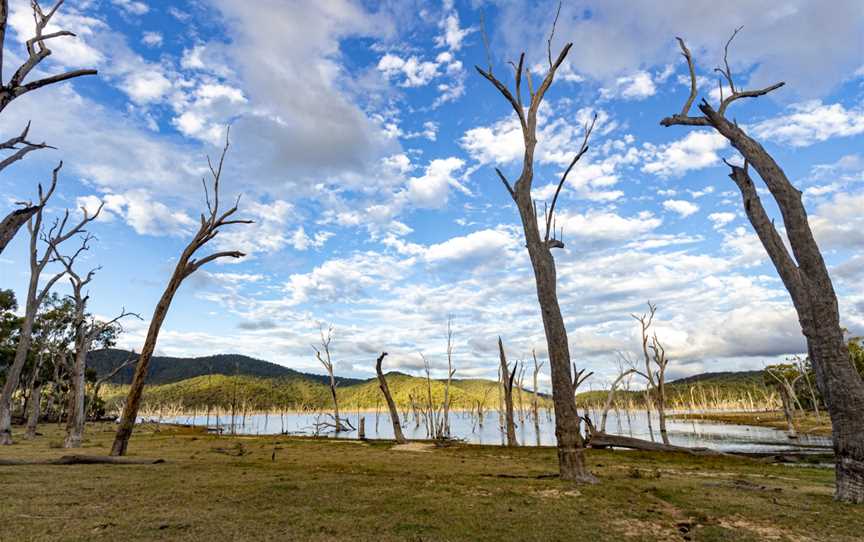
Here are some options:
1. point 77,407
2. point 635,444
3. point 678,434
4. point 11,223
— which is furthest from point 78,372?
point 678,434

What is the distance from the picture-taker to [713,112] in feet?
37.9

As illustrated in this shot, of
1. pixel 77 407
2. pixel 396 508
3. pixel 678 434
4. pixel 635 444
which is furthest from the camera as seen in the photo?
pixel 678 434

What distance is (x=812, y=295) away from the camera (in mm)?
9422

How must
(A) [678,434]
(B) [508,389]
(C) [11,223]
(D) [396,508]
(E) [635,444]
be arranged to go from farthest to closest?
(A) [678,434] < (B) [508,389] < (E) [635,444] < (D) [396,508] < (C) [11,223]

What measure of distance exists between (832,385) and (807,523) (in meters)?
3.32

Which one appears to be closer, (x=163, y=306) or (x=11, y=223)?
(x=11, y=223)

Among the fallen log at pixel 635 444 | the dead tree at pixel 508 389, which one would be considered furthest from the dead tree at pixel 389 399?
the fallen log at pixel 635 444

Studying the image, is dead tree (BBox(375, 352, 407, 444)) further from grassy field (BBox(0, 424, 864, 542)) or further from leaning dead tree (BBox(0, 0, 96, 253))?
leaning dead tree (BBox(0, 0, 96, 253))

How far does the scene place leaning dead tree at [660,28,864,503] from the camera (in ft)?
28.8

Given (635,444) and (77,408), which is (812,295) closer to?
(635,444)

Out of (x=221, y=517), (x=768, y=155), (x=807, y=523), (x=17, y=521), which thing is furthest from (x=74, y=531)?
(x=768, y=155)

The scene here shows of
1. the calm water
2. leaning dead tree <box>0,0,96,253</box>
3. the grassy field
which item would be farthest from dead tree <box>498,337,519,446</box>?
leaning dead tree <box>0,0,96,253</box>

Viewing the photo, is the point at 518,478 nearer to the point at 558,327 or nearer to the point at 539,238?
the point at 558,327

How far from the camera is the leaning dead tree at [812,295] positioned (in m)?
8.77
